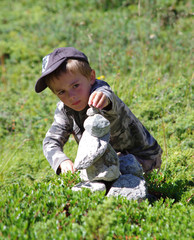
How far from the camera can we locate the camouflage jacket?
145 inches

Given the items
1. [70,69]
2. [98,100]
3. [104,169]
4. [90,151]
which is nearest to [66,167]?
[104,169]

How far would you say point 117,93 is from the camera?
241 inches

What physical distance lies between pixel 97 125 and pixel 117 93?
10.8ft

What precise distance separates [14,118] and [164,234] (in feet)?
16.1

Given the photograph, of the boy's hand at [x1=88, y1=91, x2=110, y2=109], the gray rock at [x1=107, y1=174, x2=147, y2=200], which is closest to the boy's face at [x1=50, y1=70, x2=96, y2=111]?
the boy's hand at [x1=88, y1=91, x2=110, y2=109]

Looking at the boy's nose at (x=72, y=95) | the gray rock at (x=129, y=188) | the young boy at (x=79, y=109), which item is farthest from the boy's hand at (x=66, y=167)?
the boy's nose at (x=72, y=95)

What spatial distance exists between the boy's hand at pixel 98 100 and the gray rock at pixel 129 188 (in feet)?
2.56

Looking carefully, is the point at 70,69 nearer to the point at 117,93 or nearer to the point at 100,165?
the point at 100,165

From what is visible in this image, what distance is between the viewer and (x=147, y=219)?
2.69 meters

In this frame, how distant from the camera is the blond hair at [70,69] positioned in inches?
131

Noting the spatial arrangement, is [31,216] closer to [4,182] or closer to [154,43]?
[4,182]

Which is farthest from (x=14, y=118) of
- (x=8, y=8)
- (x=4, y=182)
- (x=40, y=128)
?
(x=8, y=8)

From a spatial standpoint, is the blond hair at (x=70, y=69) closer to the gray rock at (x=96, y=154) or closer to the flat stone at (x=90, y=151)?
the gray rock at (x=96, y=154)

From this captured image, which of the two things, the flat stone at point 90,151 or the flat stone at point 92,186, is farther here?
the flat stone at point 92,186
